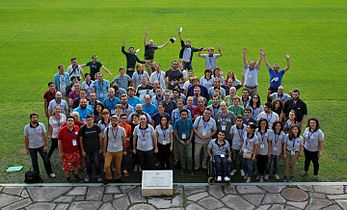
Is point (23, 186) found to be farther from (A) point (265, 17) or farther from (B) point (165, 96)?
(A) point (265, 17)

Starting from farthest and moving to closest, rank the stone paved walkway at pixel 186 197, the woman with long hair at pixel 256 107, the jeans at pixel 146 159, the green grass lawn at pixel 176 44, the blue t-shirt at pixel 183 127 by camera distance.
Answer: the green grass lawn at pixel 176 44 → the woman with long hair at pixel 256 107 → the blue t-shirt at pixel 183 127 → the jeans at pixel 146 159 → the stone paved walkway at pixel 186 197

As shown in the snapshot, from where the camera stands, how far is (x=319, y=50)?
23.1 m

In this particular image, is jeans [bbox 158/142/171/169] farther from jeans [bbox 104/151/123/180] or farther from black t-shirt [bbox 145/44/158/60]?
black t-shirt [bbox 145/44/158/60]

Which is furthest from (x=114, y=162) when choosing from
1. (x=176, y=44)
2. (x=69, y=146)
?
(x=176, y=44)

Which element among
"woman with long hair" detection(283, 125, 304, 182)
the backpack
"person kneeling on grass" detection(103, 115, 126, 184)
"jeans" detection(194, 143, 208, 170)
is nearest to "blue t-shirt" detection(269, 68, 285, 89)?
"woman with long hair" detection(283, 125, 304, 182)

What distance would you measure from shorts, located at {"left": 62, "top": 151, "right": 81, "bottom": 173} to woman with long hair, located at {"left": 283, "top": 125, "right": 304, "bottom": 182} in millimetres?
5038

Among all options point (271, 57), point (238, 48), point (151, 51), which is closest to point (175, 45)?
point (238, 48)

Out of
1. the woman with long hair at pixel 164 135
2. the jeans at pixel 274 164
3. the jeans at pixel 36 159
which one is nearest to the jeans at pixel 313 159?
the jeans at pixel 274 164

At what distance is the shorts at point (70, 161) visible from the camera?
31.6 feet

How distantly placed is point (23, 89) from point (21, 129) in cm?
453

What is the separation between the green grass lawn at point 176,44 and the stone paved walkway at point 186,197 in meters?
0.80

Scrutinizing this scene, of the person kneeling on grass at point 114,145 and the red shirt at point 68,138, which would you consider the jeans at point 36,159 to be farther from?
the person kneeling on grass at point 114,145

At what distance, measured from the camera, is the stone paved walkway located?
8.82 meters

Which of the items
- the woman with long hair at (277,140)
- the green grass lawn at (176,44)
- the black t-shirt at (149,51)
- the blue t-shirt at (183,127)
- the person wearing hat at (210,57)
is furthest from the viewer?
the black t-shirt at (149,51)
